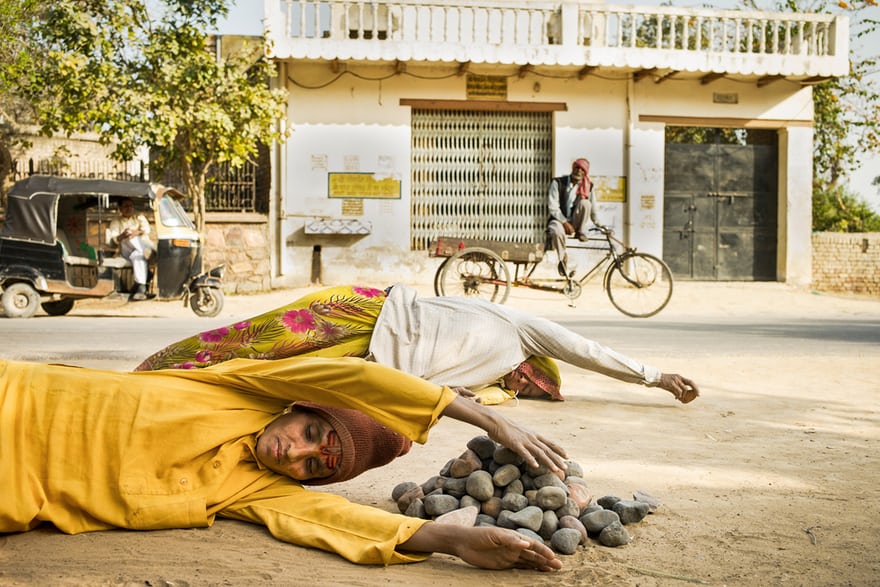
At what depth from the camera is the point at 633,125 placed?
16875mm

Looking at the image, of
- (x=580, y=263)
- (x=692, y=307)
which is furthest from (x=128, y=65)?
(x=692, y=307)

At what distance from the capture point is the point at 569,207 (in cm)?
1247

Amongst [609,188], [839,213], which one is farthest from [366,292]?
[839,213]

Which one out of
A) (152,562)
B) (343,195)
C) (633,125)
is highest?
(633,125)

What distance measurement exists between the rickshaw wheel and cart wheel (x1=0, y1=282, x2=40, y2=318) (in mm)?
1884

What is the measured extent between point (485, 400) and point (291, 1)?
12.8 m

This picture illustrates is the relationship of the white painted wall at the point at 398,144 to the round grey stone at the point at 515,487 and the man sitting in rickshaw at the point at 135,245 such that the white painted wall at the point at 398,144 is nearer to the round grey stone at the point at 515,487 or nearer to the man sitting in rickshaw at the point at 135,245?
the man sitting in rickshaw at the point at 135,245

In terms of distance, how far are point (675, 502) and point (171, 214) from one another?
10.0 m

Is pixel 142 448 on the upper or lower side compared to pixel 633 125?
lower

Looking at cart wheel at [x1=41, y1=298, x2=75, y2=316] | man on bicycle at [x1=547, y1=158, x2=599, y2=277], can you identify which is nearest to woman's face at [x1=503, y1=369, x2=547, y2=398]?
man on bicycle at [x1=547, y1=158, x2=599, y2=277]

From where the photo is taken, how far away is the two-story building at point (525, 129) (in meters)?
16.1

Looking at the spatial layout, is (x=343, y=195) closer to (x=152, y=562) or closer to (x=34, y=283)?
(x=34, y=283)

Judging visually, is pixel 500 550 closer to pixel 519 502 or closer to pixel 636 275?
pixel 519 502

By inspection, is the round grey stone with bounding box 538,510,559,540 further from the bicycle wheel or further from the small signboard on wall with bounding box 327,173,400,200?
the small signboard on wall with bounding box 327,173,400,200
